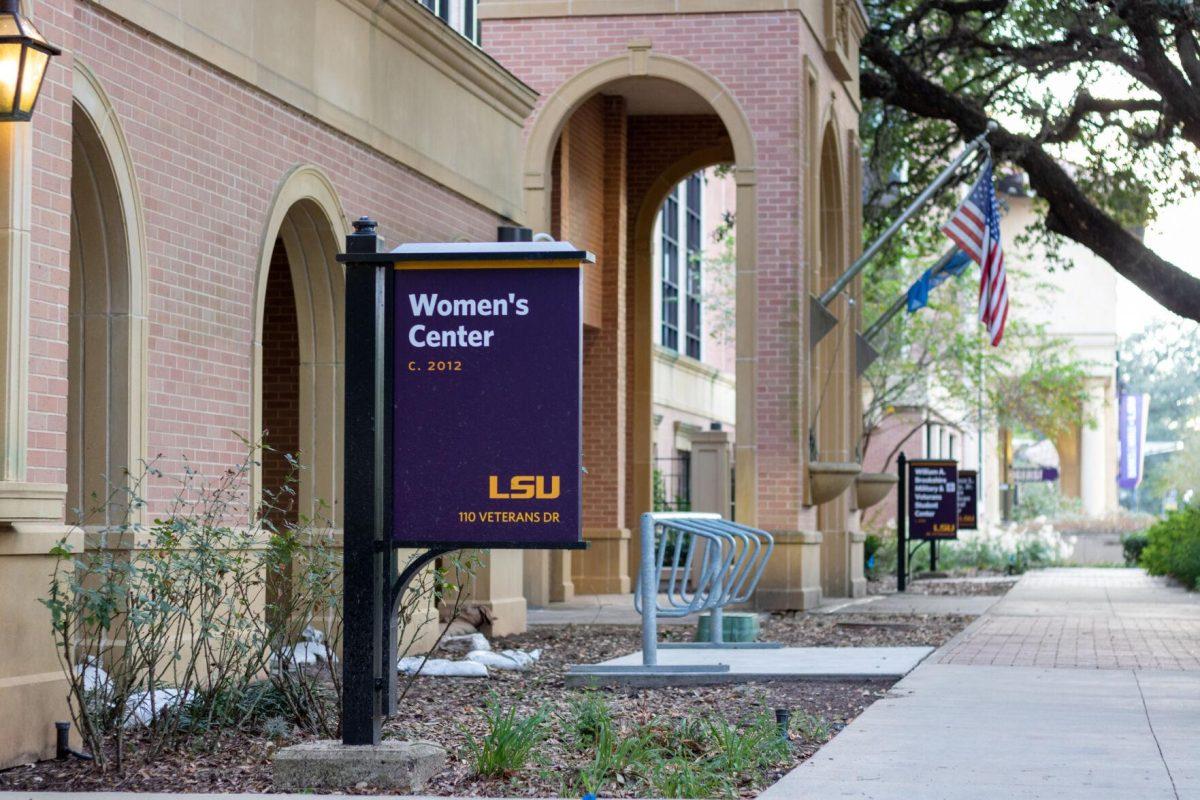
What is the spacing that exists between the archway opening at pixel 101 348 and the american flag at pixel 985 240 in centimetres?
1412

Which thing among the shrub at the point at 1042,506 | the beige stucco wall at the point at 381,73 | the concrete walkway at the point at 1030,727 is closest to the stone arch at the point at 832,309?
the beige stucco wall at the point at 381,73

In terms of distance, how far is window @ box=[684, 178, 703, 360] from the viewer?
3644 centimetres

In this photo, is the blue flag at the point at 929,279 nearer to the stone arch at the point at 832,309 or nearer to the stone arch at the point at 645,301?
the stone arch at the point at 832,309

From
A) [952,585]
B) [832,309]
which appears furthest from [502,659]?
[952,585]

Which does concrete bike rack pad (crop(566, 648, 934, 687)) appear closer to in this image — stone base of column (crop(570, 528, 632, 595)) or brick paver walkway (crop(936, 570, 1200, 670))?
brick paver walkway (crop(936, 570, 1200, 670))

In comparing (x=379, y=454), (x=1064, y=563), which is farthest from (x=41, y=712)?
(x=1064, y=563)

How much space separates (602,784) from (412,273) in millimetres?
2272

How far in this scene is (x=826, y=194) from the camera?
2564 cm

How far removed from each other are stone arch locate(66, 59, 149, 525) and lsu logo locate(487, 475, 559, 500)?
350cm

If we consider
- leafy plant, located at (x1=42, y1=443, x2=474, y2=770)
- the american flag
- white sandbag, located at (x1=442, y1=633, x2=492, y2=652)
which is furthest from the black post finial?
the american flag

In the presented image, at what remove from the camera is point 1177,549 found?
2970cm

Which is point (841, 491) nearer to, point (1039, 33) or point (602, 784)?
point (1039, 33)

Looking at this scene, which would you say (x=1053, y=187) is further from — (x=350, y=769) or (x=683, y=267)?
(x=350, y=769)

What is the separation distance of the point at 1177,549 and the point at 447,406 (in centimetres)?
2446
